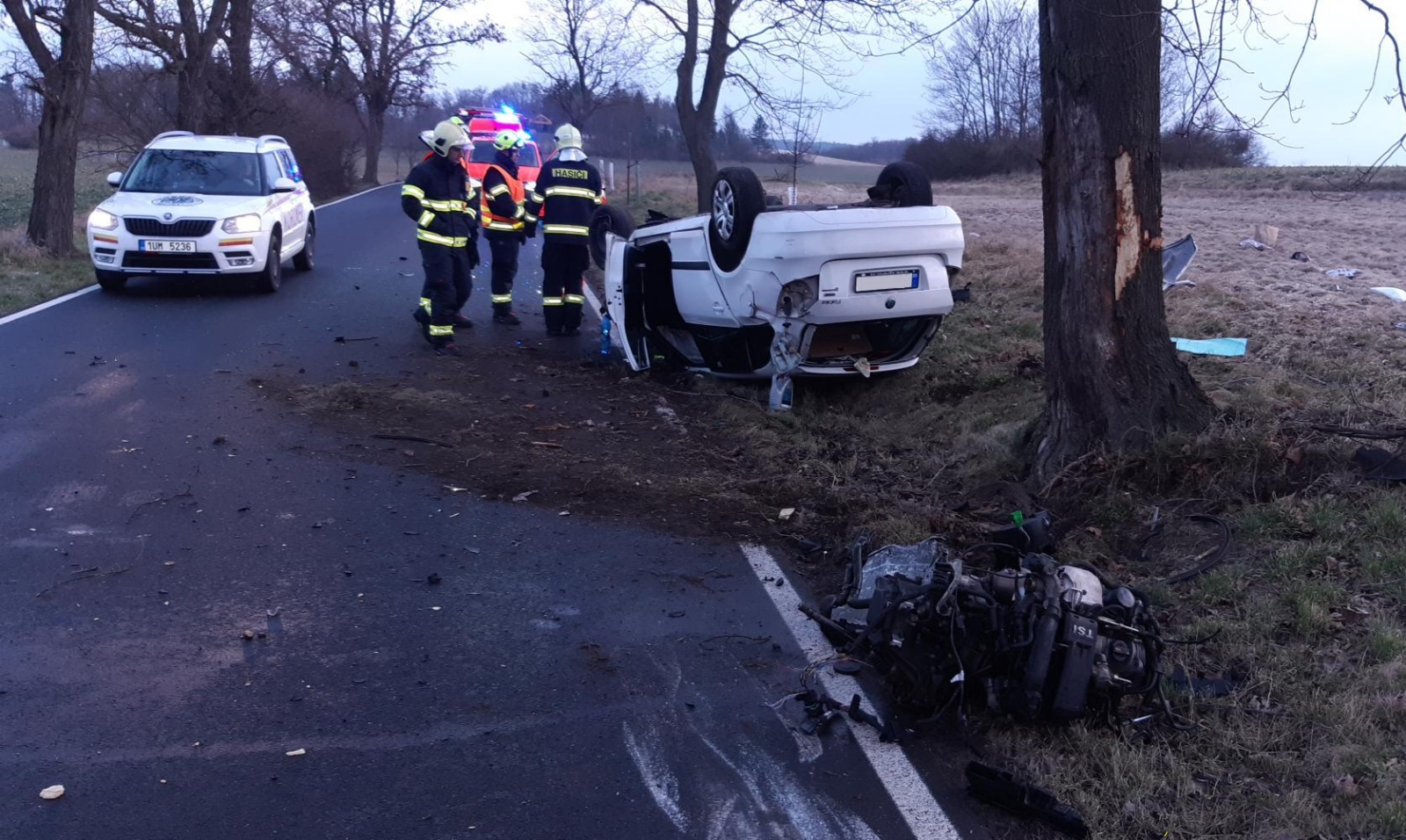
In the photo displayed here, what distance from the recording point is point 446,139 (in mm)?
10492

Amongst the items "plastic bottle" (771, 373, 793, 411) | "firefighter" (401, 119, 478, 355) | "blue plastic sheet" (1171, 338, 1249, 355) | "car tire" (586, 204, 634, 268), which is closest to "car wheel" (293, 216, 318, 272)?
"firefighter" (401, 119, 478, 355)

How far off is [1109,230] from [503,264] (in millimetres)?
7397

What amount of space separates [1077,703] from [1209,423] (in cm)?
282

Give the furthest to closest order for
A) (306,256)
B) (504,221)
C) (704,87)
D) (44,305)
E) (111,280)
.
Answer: (704,87)
(306,256)
(111,280)
(44,305)
(504,221)

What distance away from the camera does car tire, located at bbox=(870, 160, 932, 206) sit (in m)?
8.76

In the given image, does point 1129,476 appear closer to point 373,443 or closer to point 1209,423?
point 1209,423

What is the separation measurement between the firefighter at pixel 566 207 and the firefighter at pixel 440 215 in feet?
2.76

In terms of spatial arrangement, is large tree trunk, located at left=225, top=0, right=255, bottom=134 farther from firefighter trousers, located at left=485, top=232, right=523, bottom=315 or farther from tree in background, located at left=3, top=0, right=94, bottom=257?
firefighter trousers, located at left=485, top=232, right=523, bottom=315

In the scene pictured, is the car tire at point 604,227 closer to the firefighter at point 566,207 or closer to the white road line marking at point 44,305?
the firefighter at point 566,207

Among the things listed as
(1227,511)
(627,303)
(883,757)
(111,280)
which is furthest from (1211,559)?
(111,280)

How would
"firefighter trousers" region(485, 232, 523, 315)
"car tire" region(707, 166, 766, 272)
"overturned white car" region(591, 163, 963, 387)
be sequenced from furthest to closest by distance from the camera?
1. "firefighter trousers" region(485, 232, 523, 315)
2. "car tire" region(707, 166, 766, 272)
3. "overturned white car" region(591, 163, 963, 387)

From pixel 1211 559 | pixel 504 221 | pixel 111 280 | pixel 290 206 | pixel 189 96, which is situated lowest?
pixel 1211 559

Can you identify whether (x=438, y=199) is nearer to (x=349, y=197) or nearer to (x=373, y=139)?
(x=349, y=197)

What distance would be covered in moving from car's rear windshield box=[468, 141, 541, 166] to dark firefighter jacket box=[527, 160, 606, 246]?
50.0 feet
